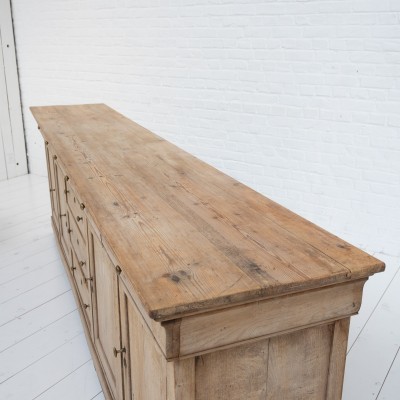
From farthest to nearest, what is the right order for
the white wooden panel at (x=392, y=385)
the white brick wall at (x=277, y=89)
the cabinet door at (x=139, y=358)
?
the white brick wall at (x=277, y=89) → the white wooden panel at (x=392, y=385) → the cabinet door at (x=139, y=358)

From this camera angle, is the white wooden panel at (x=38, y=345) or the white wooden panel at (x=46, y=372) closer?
the white wooden panel at (x=46, y=372)

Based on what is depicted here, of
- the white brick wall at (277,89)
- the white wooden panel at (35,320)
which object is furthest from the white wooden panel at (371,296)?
the white wooden panel at (35,320)

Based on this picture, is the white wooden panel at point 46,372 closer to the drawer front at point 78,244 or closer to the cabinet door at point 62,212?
the drawer front at point 78,244

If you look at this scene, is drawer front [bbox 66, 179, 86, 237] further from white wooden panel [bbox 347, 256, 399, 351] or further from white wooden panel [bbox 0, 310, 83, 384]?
white wooden panel [bbox 347, 256, 399, 351]

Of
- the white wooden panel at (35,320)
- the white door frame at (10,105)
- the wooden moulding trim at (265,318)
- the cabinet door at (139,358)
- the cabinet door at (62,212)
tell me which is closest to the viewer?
the wooden moulding trim at (265,318)

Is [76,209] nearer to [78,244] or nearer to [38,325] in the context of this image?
[78,244]

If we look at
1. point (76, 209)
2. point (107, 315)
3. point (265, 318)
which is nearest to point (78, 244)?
point (76, 209)

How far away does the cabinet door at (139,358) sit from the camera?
1.26m

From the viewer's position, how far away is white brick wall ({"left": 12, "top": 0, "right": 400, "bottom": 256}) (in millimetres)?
3227

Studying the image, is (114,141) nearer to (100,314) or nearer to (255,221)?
(100,314)

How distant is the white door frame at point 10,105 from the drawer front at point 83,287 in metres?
3.08

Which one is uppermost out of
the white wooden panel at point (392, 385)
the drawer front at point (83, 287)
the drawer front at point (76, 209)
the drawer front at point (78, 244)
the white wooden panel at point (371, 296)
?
the drawer front at point (76, 209)

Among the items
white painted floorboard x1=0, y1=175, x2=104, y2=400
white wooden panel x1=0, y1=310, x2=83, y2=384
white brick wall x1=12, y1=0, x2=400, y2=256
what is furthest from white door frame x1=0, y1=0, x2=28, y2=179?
white wooden panel x1=0, y1=310, x2=83, y2=384

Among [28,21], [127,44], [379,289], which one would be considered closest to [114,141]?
[379,289]
